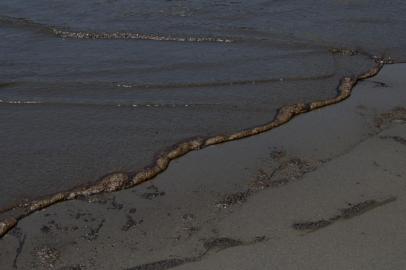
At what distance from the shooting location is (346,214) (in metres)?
4.43

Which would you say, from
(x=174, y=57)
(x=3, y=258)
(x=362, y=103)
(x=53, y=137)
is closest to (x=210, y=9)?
(x=174, y=57)

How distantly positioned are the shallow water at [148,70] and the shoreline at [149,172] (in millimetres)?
125

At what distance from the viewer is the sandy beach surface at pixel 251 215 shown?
3.98 meters

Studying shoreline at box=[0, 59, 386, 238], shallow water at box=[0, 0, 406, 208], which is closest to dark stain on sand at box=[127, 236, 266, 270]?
shoreline at box=[0, 59, 386, 238]

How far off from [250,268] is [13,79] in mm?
4801

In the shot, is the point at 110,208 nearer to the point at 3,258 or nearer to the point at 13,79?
the point at 3,258

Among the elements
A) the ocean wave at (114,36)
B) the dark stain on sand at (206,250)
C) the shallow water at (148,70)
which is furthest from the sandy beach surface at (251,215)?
the ocean wave at (114,36)

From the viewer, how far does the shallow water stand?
5.61m

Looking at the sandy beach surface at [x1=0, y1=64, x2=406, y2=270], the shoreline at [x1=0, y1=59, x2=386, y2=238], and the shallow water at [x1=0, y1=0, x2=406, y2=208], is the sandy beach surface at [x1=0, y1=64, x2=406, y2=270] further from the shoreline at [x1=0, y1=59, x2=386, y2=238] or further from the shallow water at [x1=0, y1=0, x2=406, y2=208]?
the shallow water at [x1=0, y1=0, x2=406, y2=208]

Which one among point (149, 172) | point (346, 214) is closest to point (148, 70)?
point (149, 172)

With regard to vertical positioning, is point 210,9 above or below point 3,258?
above

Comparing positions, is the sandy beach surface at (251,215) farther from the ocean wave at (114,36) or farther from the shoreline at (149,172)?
the ocean wave at (114,36)

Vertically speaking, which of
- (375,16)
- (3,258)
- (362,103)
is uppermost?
(375,16)

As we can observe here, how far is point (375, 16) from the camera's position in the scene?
1026 cm
